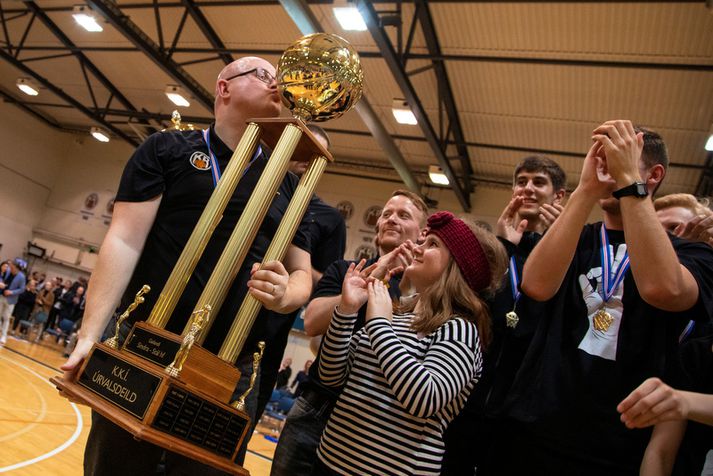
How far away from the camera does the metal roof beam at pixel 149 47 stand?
10344 millimetres

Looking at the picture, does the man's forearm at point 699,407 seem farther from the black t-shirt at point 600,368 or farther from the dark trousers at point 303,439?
the dark trousers at point 303,439

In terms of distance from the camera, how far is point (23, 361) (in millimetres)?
10016

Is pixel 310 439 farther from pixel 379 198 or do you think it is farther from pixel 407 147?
pixel 379 198

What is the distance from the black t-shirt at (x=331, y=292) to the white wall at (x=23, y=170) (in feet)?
72.1

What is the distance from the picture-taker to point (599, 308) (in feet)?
5.96

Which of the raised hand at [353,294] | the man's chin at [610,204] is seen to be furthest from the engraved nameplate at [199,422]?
the man's chin at [610,204]

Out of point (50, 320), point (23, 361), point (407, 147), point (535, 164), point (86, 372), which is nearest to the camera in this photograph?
point (86, 372)

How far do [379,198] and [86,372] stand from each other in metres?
15.2

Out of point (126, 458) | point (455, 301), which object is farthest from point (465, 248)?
point (126, 458)

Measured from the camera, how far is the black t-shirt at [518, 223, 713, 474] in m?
1.64

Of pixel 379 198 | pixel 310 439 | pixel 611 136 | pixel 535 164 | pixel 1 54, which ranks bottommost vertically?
pixel 310 439

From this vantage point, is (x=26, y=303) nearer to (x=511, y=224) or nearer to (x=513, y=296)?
(x=511, y=224)

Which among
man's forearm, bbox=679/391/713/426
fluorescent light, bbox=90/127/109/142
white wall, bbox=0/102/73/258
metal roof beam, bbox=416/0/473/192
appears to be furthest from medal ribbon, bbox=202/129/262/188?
white wall, bbox=0/102/73/258

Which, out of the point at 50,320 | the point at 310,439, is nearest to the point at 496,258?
the point at 310,439
